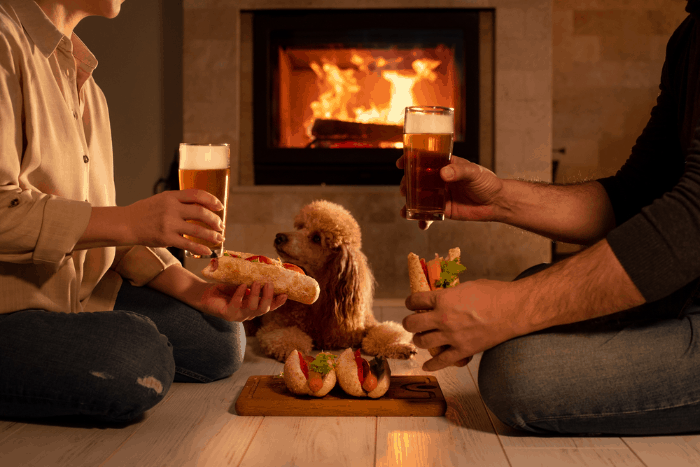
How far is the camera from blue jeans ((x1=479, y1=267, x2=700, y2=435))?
4.08ft

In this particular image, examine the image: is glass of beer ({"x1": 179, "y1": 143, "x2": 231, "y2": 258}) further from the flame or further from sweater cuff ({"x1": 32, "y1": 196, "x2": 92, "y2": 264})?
the flame

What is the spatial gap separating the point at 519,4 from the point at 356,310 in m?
2.43

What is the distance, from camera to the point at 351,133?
3.71m

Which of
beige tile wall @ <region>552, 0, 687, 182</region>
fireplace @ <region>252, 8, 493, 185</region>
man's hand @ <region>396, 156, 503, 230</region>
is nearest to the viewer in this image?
man's hand @ <region>396, 156, 503, 230</region>

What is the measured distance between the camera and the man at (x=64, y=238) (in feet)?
4.13

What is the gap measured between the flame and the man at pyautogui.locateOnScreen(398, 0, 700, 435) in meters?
2.33

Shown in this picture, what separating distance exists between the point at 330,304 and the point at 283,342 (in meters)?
0.21

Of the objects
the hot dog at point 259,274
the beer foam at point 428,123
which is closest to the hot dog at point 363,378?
the hot dog at point 259,274

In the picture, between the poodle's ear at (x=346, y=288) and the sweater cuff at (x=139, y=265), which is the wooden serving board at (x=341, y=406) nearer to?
the sweater cuff at (x=139, y=265)

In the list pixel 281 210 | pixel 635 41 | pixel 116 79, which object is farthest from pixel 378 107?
pixel 635 41

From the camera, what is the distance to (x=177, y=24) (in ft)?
14.6

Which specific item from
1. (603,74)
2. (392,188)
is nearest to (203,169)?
(392,188)

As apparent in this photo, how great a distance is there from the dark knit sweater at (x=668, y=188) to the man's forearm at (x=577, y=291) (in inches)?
1.0

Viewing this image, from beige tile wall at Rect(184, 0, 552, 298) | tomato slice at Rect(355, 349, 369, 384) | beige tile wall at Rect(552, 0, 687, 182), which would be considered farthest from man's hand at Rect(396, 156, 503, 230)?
beige tile wall at Rect(552, 0, 687, 182)
